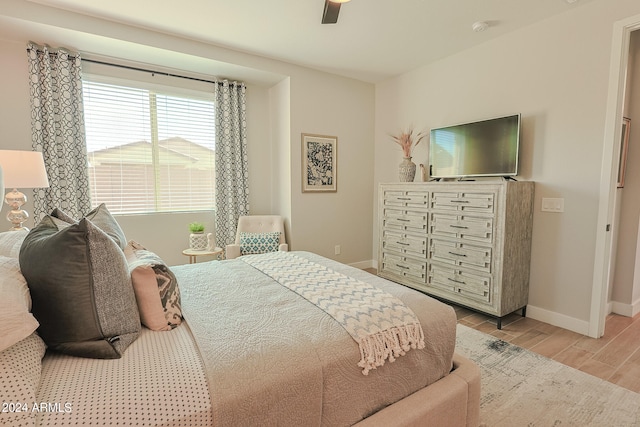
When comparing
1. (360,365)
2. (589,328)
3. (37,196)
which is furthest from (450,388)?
(37,196)

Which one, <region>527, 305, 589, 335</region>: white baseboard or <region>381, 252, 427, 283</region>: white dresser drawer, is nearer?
<region>527, 305, 589, 335</region>: white baseboard

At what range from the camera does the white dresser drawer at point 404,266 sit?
331cm

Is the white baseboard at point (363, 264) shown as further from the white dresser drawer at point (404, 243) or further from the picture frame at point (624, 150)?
the picture frame at point (624, 150)

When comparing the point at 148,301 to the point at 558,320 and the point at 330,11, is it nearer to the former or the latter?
the point at 330,11

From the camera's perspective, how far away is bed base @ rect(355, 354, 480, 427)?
1194 millimetres

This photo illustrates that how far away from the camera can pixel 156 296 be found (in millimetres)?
1267

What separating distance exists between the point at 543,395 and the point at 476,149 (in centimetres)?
214

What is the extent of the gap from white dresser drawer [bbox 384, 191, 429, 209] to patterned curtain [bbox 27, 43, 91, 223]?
10.8 feet

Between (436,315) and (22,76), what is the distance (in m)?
4.03

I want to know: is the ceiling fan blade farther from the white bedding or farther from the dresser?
the dresser

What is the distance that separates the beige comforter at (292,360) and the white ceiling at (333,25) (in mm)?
2320

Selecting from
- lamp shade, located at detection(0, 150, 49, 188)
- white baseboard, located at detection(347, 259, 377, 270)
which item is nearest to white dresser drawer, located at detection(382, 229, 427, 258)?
white baseboard, located at detection(347, 259, 377, 270)

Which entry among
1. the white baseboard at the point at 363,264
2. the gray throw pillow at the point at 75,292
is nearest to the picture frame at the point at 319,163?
the white baseboard at the point at 363,264

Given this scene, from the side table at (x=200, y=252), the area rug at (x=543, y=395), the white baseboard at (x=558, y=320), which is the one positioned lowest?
the area rug at (x=543, y=395)
